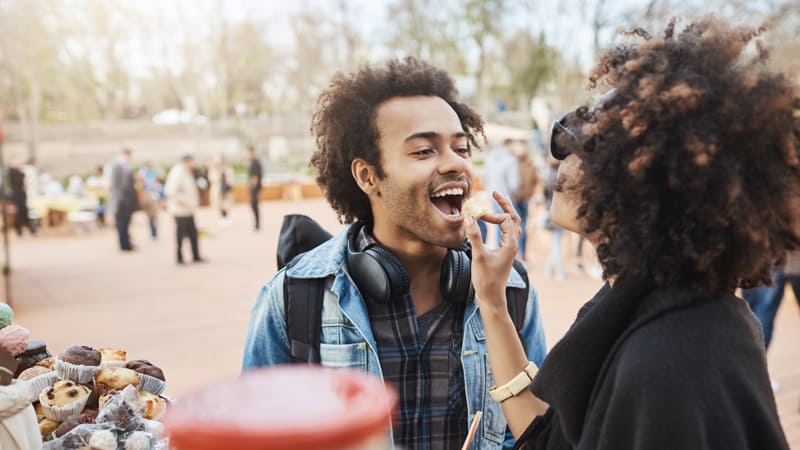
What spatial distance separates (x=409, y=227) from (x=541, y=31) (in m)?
37.7

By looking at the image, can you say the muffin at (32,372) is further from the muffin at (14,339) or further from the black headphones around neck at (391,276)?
the black headphones around neck at (391,276)

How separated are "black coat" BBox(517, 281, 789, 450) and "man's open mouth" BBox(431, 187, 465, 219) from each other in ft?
3.32

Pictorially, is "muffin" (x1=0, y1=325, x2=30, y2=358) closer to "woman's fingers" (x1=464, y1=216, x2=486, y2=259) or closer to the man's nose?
"woman's fingers" (x1=464, y1=216, x2=486, y2=259)

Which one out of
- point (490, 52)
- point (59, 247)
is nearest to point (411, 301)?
point (59, 247)

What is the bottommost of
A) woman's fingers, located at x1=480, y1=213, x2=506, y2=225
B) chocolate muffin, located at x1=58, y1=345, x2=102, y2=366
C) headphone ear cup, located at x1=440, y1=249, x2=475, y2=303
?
chocolate muffin, located at x1=58, y1=345, x2=102, y2=366

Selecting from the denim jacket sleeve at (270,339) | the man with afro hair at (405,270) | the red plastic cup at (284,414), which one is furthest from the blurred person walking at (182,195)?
the red plastic cup at (284,414)

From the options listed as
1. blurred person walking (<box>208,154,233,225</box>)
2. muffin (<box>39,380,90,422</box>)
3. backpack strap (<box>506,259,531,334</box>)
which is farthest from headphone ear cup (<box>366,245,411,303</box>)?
blurred person walking (<box>208,154,233,225</box>)

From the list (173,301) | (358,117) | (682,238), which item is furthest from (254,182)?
(682,238)

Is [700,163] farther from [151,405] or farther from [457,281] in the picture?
[151,405]

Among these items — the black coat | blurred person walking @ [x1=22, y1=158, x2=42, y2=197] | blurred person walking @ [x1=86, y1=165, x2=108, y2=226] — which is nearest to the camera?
the black coat

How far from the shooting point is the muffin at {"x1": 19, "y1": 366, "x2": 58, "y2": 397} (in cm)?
176

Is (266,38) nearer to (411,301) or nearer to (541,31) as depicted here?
(541,31)

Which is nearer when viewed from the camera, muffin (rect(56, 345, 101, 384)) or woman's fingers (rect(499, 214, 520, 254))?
muffin (rect(56, 345, 101, 384))

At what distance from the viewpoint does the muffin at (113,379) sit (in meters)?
1.81
